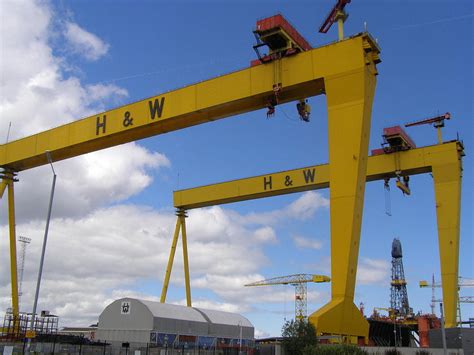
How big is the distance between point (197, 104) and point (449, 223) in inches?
650

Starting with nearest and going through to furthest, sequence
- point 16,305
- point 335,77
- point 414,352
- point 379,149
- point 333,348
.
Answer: point 333,348, point 335,77, point 414,352, point 16,305, point 379,149

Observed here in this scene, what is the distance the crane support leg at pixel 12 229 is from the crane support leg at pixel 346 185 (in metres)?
18.9

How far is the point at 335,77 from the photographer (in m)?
19.2

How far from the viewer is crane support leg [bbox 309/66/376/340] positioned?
56.8 feet

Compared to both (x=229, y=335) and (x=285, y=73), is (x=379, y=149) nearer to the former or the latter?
(x=285, y=73)

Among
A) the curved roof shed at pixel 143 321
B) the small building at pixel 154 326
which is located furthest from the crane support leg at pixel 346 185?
the curved roof shed at pixel 143 321

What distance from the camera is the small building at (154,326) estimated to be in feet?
98.5

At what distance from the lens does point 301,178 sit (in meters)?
32.2

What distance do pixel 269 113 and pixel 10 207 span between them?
55.8 ft

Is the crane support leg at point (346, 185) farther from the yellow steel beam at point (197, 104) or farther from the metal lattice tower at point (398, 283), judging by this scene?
the metal lattice tower at point (398, 283)

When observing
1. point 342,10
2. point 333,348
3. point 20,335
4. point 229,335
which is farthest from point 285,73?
point 229,335

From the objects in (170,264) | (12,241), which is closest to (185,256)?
(170,264)

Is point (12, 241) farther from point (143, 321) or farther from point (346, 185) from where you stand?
point (346, 185)

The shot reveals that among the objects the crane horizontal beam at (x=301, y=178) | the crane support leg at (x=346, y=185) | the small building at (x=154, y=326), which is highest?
the crane horizontal beam at (x=301, y=178)
